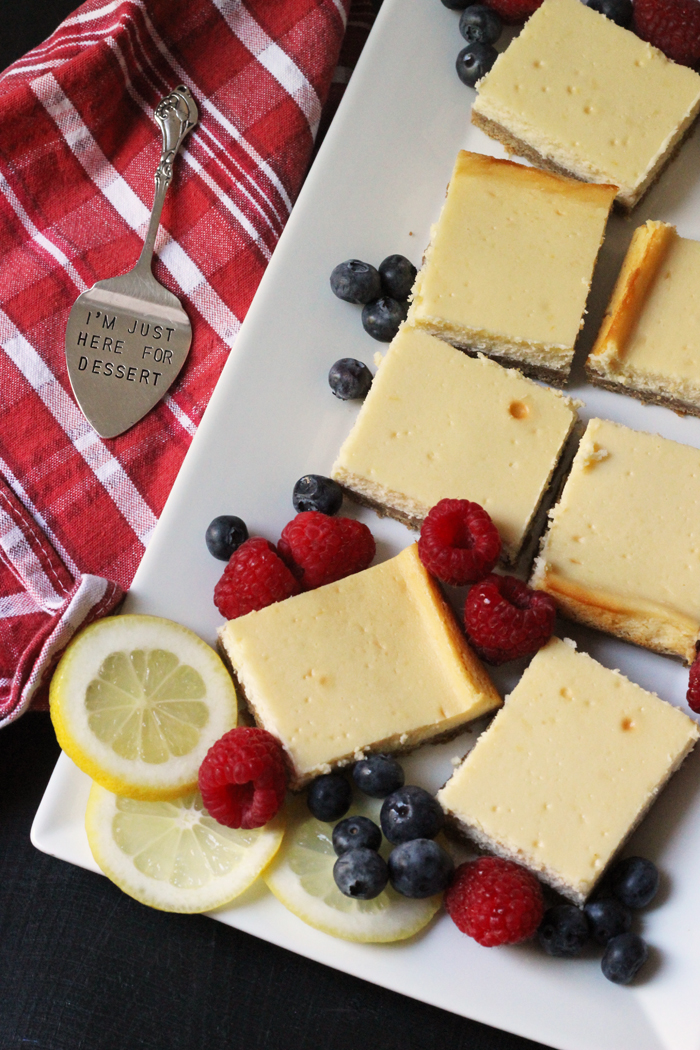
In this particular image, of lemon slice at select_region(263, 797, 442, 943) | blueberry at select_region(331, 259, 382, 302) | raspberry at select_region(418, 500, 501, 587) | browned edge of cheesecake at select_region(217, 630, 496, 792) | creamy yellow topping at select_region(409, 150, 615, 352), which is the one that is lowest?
lemon slice at select_region(263, 797, 442, 943)

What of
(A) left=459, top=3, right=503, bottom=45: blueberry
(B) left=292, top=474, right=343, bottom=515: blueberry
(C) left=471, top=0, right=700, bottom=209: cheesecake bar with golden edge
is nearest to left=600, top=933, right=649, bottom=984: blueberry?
(B) left=292, top=474, right=343, bottom=515: blueberry

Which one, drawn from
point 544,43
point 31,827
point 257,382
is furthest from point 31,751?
point 544,43

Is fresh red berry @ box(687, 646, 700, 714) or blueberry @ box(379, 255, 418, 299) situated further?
blueberry @ box(379, 255, 418, 299)

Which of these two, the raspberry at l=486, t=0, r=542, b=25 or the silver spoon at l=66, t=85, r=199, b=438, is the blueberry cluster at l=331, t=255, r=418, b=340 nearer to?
the silver spoon at l=66, t=85, r=199, b=438

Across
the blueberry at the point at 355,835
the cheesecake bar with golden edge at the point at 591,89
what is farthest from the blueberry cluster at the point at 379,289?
the blueberry at the point at 355,835

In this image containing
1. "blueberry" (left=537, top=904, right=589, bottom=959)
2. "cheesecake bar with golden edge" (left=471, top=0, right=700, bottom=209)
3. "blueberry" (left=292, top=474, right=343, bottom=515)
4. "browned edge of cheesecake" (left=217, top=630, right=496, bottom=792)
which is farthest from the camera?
"cheesecake bar with golden edge" (left=471, top=0, right=700, bottom=209)

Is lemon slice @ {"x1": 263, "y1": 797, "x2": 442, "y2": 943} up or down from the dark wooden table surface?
up

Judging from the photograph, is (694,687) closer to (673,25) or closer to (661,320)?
(661,320)

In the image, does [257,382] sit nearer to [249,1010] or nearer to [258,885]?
[258,885]
